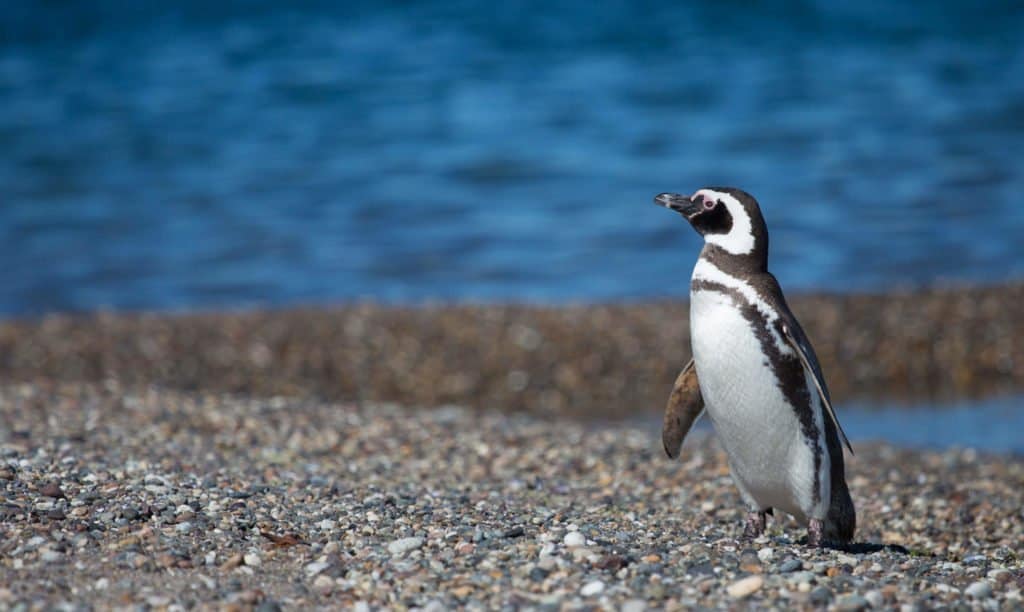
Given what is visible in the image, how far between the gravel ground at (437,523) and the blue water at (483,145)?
18.4 ft

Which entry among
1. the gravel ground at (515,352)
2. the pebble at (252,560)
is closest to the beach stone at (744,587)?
the pebble at (252,560)

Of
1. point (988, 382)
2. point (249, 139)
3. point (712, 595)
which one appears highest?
point (249, 139)

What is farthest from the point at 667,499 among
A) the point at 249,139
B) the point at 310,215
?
the point at 249,139

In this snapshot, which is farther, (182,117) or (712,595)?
(182,117)

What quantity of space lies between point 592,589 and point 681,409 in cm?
161

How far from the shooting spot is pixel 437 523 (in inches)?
180

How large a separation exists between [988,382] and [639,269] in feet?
16.0

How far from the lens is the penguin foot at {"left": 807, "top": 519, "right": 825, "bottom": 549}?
4750 millimetres

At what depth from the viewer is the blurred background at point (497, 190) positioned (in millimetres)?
10344

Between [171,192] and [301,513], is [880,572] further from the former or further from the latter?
[171,192]

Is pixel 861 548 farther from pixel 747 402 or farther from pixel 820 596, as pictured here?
pixel 820 596

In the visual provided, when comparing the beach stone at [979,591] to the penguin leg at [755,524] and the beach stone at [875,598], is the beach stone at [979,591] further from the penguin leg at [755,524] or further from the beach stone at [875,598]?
the penguin leg at [755,524]

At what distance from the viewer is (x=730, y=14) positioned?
2748 centimetres

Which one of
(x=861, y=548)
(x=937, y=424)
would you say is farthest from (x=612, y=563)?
(x=937, y=424)
